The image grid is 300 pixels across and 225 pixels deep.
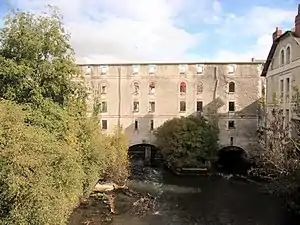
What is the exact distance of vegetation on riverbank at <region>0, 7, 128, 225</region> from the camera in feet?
50.7

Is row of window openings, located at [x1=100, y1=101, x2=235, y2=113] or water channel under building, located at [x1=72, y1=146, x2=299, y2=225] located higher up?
row of window openings, located at [x1=100, y1=101, x2=235, y2=113]

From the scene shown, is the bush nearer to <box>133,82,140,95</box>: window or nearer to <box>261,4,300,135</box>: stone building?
<box>261,4,300,135</box>: stone building

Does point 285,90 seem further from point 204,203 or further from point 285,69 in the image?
point 204,203

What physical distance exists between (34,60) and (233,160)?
32008 millimetres

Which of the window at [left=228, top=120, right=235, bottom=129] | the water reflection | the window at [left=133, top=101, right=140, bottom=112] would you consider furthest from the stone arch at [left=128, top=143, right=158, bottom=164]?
the window at [left=228, top=120, right=235, bottom=129]

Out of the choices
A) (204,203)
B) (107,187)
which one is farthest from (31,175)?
(107,187)

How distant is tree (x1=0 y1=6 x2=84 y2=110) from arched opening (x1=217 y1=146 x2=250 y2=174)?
2402cm

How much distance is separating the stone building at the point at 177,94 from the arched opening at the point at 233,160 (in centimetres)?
189

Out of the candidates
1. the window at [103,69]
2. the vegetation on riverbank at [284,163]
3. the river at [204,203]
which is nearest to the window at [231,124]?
the river at [204,203]

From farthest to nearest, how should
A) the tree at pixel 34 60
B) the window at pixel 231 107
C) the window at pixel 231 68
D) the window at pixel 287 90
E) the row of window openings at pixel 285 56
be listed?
1. the window at pixel 231 107
2. the window at pixel 231 68
3. the row of window openings at pixel 285 56
4. the window at pixel 287 90
5. the tree at pixel 34 60

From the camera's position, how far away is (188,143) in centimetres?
4400

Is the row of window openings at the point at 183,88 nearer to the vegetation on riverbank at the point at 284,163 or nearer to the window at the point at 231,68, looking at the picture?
the window at the point at 231,68

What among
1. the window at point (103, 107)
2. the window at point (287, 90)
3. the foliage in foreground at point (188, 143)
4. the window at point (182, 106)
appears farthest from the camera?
the window at point (103, 107)

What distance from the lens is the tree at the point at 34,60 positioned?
2433cm
